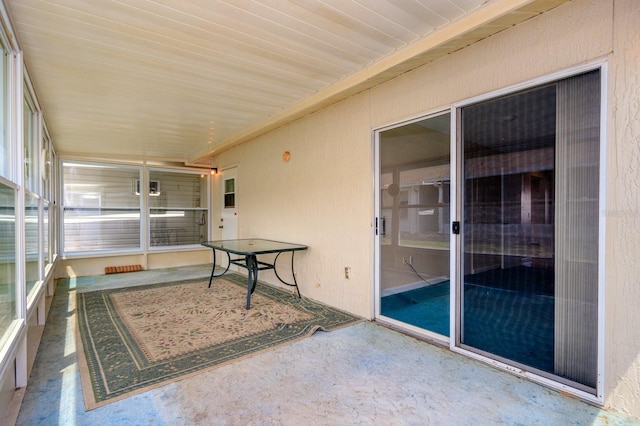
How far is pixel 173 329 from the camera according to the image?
311 cm

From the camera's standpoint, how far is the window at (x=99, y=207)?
6.03m

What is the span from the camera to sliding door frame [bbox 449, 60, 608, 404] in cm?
185

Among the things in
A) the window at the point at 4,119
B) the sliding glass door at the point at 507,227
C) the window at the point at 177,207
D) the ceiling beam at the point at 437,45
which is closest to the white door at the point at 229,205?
the window at the point at 177,207

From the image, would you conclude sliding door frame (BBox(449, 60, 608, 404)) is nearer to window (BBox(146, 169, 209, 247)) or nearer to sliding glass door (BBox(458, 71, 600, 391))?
sliding glass door (BBox(458, 71, 600, 391))

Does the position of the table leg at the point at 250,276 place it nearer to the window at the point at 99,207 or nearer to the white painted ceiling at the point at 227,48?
the white painted ceiling at the point at 227,48

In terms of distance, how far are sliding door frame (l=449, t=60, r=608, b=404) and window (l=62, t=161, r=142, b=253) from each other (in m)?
6.34

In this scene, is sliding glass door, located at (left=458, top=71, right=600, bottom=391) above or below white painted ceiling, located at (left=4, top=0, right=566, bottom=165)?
below

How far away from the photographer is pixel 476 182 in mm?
2492

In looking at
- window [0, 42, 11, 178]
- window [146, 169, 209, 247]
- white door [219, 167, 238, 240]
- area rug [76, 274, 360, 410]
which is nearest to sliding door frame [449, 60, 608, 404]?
area rug [76, 274, 360, 410]

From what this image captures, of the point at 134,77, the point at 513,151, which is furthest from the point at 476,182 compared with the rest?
the point at 134,77

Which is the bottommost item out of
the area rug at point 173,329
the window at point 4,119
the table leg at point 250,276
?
the area rug at point 173,329

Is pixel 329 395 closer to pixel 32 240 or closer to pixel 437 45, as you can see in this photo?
pixel 437 45

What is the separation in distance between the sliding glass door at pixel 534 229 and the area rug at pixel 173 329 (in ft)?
4.69

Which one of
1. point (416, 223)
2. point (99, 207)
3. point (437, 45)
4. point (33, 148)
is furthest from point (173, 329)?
point (99, 207)
